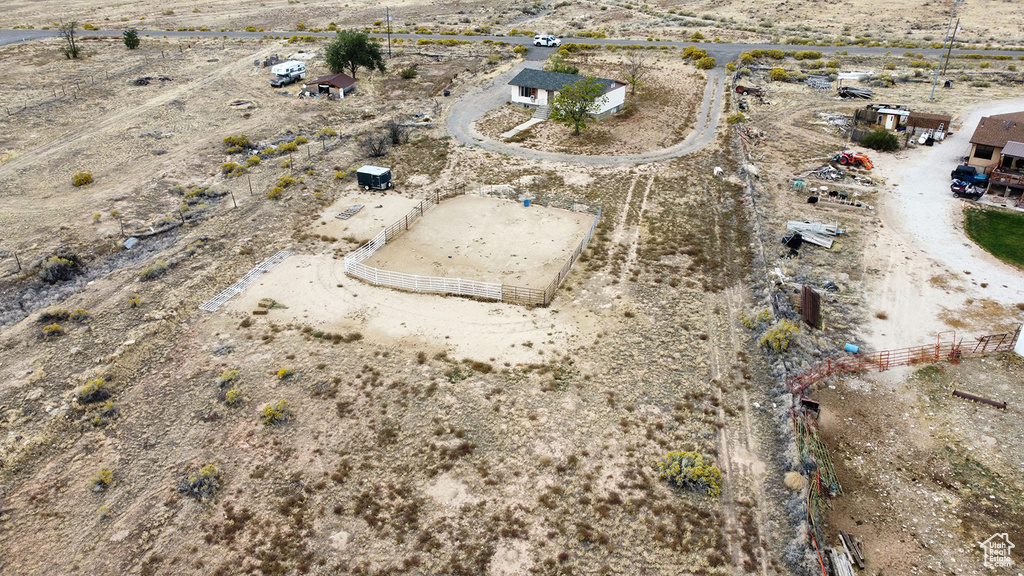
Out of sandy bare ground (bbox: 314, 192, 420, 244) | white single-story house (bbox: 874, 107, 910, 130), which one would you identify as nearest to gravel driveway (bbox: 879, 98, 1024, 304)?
white single-story house (bbox: 874, 107, 910, 130)

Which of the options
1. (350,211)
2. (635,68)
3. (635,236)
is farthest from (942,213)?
(350,211)

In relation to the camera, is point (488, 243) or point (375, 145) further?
point (375, 145)

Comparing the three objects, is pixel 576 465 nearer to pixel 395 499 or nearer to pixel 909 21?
pixel 395 499

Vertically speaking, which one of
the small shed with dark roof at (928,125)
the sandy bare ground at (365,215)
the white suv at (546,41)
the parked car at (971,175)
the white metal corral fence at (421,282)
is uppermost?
the white suv at (546,41)

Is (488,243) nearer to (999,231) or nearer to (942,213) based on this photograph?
(942,213)

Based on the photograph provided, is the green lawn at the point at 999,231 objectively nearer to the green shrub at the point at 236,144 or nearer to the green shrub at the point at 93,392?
the green shrub at the point at 93,392

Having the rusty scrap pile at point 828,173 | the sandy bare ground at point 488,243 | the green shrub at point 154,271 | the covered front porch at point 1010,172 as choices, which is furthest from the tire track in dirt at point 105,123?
the covered front porch at point 1010,172
